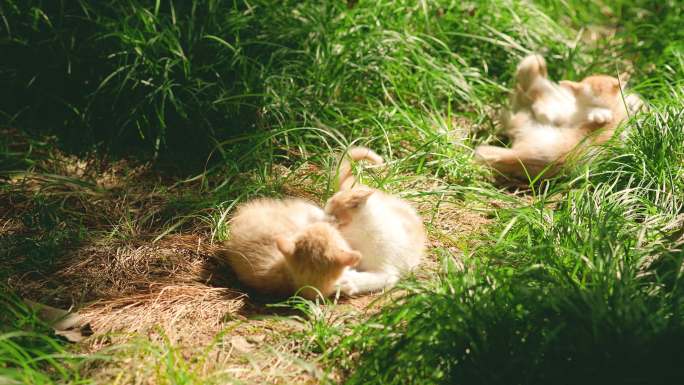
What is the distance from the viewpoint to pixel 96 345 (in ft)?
9.13

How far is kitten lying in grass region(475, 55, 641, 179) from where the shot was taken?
4.07m

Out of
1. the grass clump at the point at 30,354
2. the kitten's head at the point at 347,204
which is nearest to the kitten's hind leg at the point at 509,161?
the kitten's head at the point at 347,204

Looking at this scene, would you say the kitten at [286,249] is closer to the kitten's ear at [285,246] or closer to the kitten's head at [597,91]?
the kitten's ear at [285,246]

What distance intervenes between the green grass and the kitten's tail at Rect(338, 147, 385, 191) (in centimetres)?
9

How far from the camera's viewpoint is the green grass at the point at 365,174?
8.05 feet

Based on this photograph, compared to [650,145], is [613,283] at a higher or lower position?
lower

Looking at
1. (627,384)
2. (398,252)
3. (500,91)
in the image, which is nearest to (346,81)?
(500,91)

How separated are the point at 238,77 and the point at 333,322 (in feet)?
Result: 6.01

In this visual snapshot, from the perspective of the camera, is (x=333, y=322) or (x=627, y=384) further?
(x=333, y=322)

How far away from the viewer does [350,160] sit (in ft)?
12.3

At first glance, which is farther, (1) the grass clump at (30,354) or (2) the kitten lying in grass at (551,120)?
(2) the kitten lying in grass at (551,120)

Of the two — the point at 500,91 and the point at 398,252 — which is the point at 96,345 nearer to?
the point at 398,252

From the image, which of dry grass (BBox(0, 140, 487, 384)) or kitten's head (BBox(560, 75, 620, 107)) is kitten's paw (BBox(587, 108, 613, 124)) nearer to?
kitten's head (BBox(560, 75, 620, 107))

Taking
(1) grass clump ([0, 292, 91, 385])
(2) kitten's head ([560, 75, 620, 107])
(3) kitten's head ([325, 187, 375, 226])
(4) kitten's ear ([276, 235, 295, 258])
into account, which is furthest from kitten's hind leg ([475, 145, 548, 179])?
(1) grass clump ([0, 292, 91, 385])
